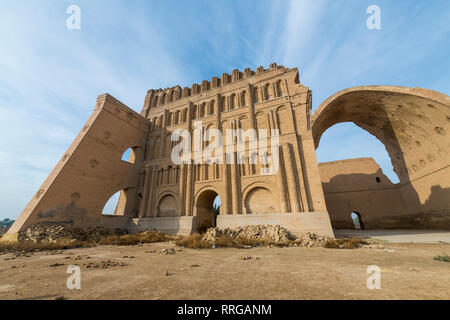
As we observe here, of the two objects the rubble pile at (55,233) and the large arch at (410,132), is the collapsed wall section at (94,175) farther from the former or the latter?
the large arch at (410,132)

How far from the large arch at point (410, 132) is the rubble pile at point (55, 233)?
18.9m

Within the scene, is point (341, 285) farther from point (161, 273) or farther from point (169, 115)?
point (169, 115)

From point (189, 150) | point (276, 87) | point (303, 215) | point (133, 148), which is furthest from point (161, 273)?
point (133, 148)

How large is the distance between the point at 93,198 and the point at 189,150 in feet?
29.9

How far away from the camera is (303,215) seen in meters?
11.5

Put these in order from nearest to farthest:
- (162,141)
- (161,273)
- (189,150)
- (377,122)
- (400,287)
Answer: (400,287) < (161,273) < (377,122) < (189,150) < (162,141)

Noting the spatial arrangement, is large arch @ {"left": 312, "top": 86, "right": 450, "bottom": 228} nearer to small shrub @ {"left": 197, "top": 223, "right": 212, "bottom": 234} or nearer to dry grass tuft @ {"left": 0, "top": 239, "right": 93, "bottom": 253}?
small shrub @ {"left": 197, "top": 223, "right": 212, "bottom": 234}

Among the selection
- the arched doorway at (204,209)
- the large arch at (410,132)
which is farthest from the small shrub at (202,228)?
the large arch at (410,132)

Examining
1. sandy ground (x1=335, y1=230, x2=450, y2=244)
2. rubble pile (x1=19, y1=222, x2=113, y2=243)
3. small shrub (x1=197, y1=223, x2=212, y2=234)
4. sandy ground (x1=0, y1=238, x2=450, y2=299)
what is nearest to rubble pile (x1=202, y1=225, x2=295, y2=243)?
small shrub (x1=197, y1=223, x2=212, y2=234)

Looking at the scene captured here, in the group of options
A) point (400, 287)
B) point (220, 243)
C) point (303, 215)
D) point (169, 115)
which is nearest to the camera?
point (400, 287)

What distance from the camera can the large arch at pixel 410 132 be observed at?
38.0ft

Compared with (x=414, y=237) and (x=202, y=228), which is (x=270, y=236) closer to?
(x=202, y=228)

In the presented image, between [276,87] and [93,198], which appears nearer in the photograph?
[93,198]
